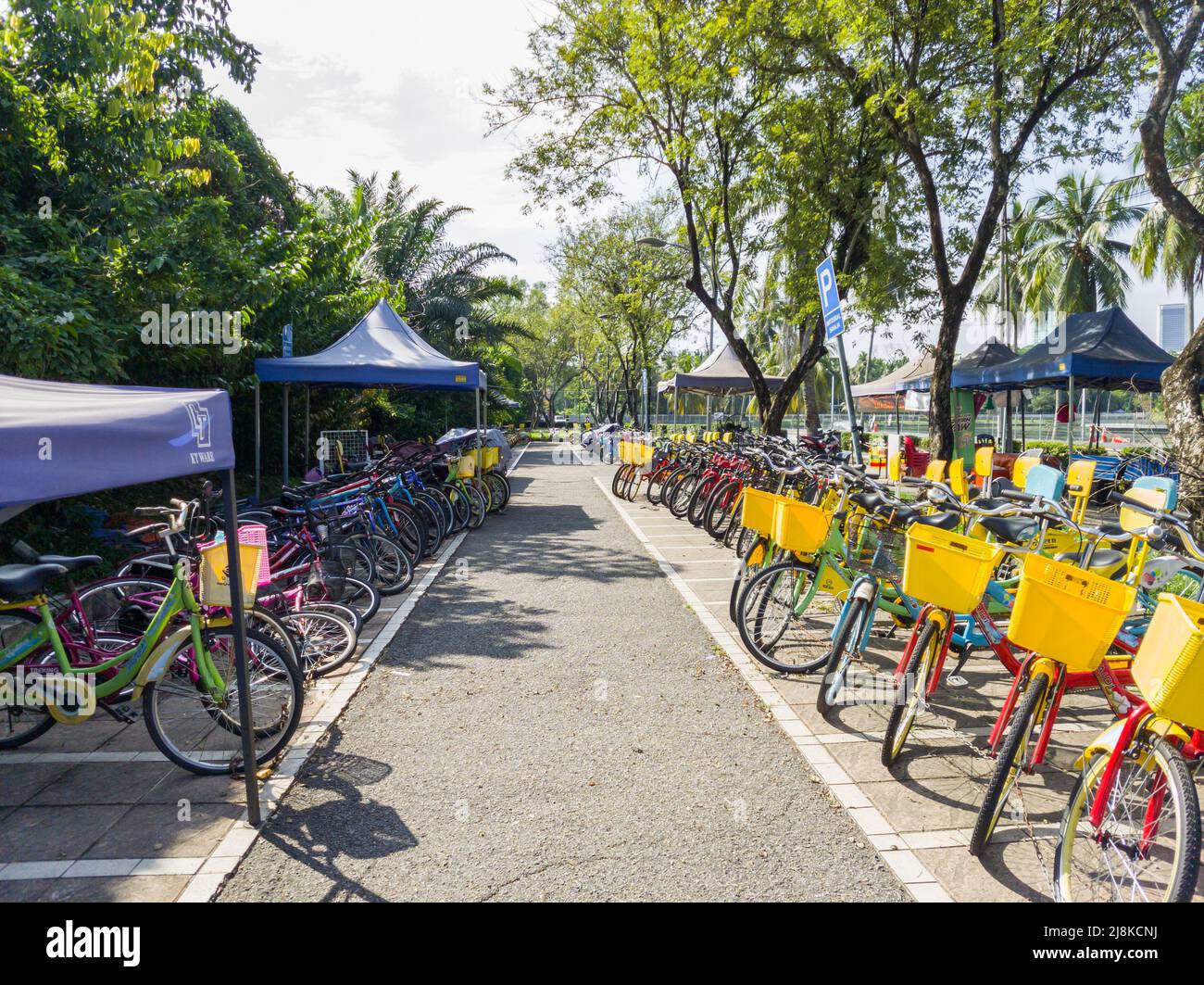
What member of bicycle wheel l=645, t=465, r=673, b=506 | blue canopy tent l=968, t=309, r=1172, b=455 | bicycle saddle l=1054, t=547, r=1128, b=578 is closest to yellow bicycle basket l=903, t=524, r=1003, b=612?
bicycle saddle l=1054, t=547, r=1128, b=578

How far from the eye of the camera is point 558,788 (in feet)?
12.1

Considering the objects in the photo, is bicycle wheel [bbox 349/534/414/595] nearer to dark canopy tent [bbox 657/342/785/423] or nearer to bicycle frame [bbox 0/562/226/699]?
bicycle frame [bbox 0/562/226/699]

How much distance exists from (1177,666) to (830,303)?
4.95 meters

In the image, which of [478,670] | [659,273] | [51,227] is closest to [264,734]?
[478,670]

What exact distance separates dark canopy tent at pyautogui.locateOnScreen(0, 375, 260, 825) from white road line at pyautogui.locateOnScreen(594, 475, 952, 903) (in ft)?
8.17

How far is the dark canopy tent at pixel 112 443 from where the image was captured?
2.24 meters

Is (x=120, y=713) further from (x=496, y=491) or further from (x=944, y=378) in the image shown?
(x=944, y=378)

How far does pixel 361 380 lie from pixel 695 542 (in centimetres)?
476

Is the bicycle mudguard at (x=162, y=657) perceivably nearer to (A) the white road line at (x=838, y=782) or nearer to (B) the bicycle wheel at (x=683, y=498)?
(A) the white road line at (x=838, y=782)

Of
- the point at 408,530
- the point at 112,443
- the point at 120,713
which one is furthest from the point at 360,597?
the point at 112,443

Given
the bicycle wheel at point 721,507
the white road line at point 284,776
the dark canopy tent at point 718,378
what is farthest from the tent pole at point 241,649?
the dark canopy tent at point 718,378

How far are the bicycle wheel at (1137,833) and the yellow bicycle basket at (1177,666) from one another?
21cm
